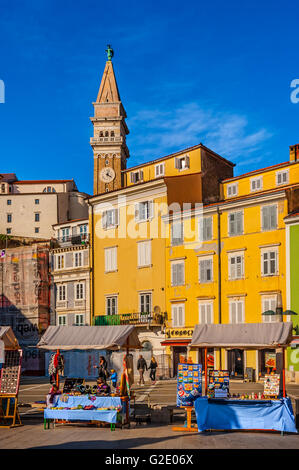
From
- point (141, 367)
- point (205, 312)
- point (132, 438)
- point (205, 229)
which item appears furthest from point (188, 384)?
point (205, 229)

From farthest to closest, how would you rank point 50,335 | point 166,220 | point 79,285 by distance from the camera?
point 79,285 → point 166,220 → point 50,335

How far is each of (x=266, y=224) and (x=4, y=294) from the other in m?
28.2

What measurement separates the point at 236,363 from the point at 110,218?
16197mm

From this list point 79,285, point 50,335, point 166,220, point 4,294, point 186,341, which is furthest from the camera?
point 4,294

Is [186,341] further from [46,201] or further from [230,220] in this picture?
[46,201]

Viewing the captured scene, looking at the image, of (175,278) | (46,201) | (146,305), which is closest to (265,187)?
(175,278)

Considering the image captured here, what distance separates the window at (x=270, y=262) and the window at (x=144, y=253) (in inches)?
388

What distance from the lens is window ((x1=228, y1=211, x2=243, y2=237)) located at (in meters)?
40.6

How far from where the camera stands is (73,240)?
54750 mm

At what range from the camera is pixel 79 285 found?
167 ft

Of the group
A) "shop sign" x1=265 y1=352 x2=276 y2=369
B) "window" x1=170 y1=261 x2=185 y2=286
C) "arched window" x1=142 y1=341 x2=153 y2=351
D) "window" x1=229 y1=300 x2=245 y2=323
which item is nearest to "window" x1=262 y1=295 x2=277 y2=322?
"window" x1=229 y1=300 x2=245 y2=323

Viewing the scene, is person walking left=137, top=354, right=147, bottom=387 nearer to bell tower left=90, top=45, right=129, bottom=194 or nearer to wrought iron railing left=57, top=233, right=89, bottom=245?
wrought iron railing left=57, top=233, right=89, bottom=245

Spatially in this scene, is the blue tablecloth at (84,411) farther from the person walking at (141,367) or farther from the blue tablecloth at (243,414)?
the person walking at (141,367)

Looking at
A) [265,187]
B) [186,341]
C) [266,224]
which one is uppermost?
[265,187]
